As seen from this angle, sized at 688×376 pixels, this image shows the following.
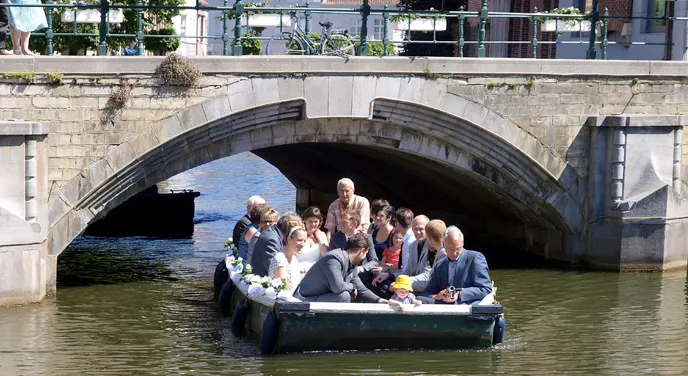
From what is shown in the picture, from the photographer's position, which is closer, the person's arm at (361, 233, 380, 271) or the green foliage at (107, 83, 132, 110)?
the person's arm at (361, 233, 380, 271)

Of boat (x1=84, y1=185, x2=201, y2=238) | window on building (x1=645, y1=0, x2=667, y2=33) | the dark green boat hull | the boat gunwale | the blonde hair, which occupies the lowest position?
boat (x1=84, y1=185, x2=201, y2=238)

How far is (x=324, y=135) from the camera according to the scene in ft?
57.9

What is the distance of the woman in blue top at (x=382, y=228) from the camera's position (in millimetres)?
14664

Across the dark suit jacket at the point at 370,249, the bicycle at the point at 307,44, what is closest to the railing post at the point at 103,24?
the bicycle at the point at 307,44

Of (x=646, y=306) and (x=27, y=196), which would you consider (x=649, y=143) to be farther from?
(x=27, y=196)

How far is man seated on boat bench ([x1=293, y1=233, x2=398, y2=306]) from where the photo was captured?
490 inches

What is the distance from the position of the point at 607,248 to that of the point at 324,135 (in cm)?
453

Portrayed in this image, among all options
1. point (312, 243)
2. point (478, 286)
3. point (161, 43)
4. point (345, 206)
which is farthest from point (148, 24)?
point (478, 286)

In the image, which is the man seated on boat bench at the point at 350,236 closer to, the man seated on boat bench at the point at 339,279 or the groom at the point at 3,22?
the man seated on boat bench at the point at 339,279

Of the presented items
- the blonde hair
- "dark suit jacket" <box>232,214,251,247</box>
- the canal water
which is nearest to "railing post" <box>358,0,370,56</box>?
"dark suit jacket" <box>232,214,251,247</box>

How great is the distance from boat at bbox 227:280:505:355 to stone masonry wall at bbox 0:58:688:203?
3827 millimetres

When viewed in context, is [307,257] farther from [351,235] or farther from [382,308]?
[382,308]

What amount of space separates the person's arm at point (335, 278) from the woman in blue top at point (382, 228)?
2.00 m

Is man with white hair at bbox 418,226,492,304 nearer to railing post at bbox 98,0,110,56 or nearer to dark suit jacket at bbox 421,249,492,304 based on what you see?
dark suit jacket at bbox 421,249,492,304
